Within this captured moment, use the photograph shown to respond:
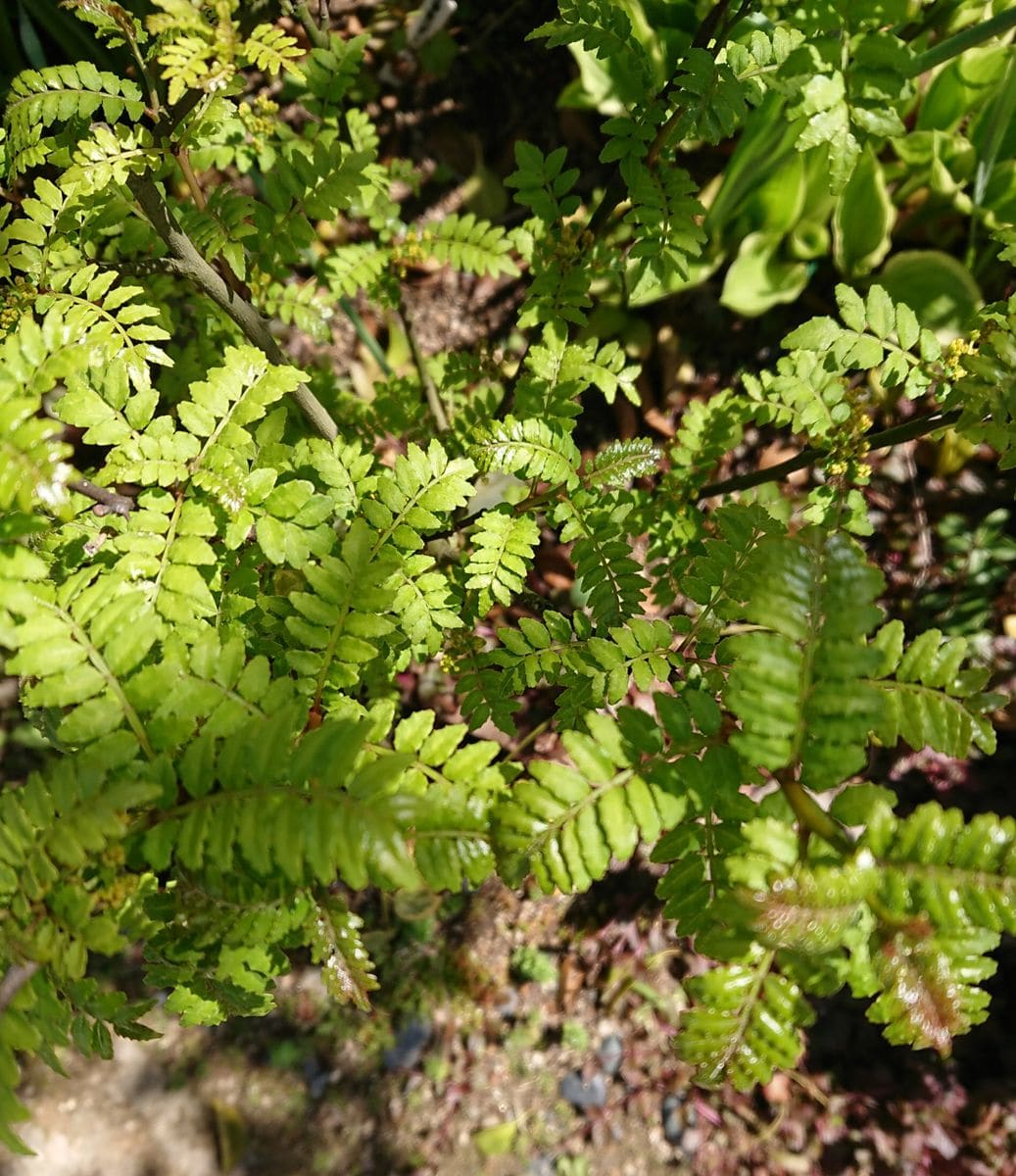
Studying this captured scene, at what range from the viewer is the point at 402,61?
309 cm

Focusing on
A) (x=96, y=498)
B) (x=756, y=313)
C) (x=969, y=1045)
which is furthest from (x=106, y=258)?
(x=969, y=1045)

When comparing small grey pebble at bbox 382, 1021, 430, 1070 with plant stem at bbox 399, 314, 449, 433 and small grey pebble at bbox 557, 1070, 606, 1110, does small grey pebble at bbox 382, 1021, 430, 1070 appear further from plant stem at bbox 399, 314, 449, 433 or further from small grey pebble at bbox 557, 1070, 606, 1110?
plant stem at bbox 399, 314, 449, 433

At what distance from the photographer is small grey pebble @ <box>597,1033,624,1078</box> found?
2.73 m

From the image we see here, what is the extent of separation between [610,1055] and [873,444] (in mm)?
2298

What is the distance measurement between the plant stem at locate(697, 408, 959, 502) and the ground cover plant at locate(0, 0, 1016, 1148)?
0.01 meters

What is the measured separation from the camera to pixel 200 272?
1387 millimetres

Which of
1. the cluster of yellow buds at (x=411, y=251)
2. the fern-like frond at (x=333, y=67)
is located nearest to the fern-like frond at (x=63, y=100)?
the fern-like frond at (x=333, y=67)

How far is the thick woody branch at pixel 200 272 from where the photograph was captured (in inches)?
49.6

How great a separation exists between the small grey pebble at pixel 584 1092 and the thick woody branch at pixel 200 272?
243 cm

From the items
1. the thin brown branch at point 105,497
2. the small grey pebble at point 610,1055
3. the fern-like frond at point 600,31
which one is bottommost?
the small grey pebble at point 610,1055

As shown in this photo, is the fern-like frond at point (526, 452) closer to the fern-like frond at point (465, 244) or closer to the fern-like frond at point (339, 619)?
the fern-like frond at point (339, 619)

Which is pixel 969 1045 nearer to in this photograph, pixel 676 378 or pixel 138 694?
pixel 676 378

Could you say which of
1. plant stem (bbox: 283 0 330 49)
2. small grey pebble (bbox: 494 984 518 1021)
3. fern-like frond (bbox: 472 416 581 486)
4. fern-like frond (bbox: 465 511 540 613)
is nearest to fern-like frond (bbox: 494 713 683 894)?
fern-like frond (bbox: 465 511 540 613)

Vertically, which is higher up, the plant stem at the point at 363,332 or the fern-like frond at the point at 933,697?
the plant stem at the point at 363,332
